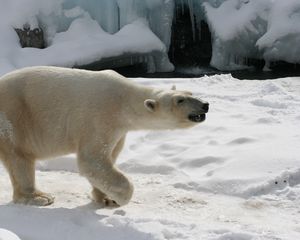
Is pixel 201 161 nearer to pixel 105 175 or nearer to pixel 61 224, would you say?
pixel 105 175

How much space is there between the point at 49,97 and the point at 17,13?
7.95 metres

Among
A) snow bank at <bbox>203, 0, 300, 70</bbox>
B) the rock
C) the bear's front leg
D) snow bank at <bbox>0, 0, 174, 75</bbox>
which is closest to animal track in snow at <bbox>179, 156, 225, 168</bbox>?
the bear's front leg

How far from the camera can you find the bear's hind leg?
4441mm

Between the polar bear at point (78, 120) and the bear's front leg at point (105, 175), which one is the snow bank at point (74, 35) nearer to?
the polar bear at point (78, 120)

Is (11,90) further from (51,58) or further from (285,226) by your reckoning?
(51,58)

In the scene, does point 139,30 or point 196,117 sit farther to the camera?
point 139,30

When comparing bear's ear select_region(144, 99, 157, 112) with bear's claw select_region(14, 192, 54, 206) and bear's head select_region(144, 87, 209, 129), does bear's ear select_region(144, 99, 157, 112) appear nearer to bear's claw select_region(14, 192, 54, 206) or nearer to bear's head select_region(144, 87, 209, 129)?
bear's head select_region(144, 87, 209, 129)

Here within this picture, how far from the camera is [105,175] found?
13.8ft

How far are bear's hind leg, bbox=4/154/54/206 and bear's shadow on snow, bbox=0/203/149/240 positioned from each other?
0.55 feet


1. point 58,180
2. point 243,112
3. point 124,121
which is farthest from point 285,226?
point 243,112

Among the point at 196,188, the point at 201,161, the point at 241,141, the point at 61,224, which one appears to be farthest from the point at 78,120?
the point at 241,141

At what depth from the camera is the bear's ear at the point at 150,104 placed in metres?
4.16

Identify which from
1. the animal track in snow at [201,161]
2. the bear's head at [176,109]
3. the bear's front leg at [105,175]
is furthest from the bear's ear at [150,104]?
the animal track in snow at [201,161]

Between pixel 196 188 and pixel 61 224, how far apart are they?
134cm
